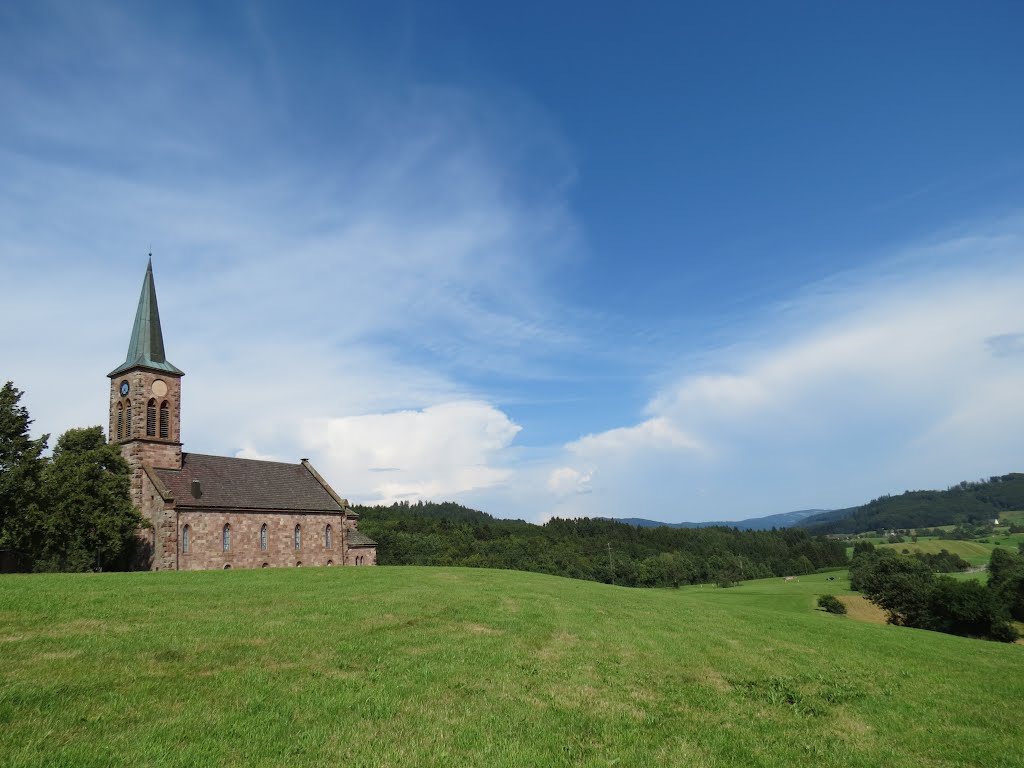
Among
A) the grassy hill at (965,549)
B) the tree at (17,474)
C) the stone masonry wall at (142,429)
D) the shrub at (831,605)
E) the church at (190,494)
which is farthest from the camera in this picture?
the grassy hill at (965,549)

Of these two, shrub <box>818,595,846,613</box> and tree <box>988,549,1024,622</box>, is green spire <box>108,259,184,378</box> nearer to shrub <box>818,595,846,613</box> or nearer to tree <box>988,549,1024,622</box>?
shrub <box>818,595,846,613</box>

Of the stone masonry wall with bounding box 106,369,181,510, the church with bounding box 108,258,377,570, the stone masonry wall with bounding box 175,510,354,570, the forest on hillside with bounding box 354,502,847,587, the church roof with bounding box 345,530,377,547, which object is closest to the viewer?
the church with bounding box 108,258,377,570

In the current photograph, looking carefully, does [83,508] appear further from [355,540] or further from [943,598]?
[943,598]

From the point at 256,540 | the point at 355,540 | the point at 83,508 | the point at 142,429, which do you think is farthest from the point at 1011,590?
the point at 83,508

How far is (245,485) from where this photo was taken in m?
58.5

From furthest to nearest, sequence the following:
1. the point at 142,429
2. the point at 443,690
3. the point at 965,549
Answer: the point at 965,549
the point at 142,429
the point at 443,690

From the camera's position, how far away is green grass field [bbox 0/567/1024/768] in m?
9.81

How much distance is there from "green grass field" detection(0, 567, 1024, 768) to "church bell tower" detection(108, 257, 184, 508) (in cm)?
3161

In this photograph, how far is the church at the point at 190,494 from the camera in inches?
2020

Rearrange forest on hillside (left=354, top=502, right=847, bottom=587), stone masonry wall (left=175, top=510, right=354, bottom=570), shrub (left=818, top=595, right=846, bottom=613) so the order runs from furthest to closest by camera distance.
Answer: forest on hillside (left=354, top=502, right=847, bottom=587)
shrub (left=818, top=595, right=846, bottom=613)
stone masonry wall (left=175, top=510, right=354, bottom=570)

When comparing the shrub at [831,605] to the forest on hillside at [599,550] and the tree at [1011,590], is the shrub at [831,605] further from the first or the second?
the forest on hillside at [599,550]

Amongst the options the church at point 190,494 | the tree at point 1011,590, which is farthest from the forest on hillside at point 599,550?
the church at point 190,494

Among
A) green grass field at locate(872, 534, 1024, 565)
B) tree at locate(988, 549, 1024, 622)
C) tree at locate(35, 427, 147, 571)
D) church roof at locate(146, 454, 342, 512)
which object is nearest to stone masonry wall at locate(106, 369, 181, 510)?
church roof at locate(146, 454, 342, 512)

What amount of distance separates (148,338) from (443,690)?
2204 inches
